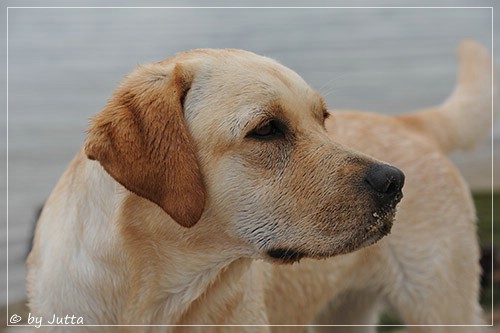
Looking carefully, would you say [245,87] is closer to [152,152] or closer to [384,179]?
[152,152]

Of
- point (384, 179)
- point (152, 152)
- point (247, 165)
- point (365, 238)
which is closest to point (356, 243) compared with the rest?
point (365, 238)

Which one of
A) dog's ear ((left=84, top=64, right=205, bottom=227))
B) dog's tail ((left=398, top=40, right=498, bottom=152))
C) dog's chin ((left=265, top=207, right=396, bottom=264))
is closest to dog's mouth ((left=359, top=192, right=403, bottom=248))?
dog's chin ((left=265, top=207, right=396, bottom=264))

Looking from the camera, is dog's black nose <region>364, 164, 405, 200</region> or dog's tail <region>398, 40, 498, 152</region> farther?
dog's tail <region>398, 40, 498, 152</region>

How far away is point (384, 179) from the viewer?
2.70m

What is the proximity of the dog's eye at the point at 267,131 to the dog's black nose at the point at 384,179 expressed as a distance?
340mm

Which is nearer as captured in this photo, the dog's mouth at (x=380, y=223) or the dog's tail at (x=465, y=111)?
the dog's mouth at (x=380, y=223)

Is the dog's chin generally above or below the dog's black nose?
below

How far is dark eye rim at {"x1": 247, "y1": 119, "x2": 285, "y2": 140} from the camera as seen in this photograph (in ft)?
9.06

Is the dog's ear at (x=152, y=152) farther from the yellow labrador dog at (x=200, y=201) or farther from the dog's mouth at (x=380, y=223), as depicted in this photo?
the dog's mouth at (x=380, y=223)

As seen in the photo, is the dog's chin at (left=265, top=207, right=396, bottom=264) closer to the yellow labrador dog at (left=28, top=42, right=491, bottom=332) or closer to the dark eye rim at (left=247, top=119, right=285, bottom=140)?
the yellow labrador dog at (left=28, top=42, right=491, bottom=332)

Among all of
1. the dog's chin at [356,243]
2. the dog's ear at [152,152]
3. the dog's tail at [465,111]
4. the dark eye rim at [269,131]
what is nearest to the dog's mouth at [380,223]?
the dog's chin at [356,243]

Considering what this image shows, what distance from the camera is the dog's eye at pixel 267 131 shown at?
9.07 feet

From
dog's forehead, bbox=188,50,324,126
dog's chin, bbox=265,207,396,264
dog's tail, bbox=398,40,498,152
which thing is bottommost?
dog's chin, bbox=265,207,396,264

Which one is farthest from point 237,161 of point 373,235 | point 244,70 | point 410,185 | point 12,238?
point 12,238
